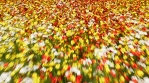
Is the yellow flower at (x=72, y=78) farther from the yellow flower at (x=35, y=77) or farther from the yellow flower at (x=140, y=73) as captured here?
the yellow flower at (x=140, y=73)

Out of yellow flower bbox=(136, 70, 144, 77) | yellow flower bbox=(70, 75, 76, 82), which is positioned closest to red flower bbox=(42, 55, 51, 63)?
yellow flower bbox=(70, 75, 76, 82)

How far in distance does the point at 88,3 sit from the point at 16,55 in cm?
453

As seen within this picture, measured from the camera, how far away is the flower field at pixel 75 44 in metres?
3.34

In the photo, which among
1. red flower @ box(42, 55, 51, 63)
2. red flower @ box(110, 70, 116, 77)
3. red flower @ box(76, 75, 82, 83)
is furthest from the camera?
red flower @ box(42, 55, 51, 63)

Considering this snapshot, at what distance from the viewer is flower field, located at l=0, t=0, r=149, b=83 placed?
3344 mm

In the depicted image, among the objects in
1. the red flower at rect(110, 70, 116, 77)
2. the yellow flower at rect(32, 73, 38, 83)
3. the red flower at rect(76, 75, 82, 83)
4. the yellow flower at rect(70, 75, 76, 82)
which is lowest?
the red flower at rect(110, 70, 116, 77)

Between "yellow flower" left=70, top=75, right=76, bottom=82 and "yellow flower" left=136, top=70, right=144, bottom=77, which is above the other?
"yellow flower" left=70, top=75, right=76, bottom=82

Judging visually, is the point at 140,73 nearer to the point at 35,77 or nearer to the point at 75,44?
the point at 75,44

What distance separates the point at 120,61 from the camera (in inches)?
144

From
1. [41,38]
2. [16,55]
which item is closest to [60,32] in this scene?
[41,38]

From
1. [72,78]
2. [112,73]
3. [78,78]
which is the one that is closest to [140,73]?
[112,73]

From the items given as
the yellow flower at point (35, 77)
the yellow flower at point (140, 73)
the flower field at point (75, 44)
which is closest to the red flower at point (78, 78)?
the flower field at point (75, 44)

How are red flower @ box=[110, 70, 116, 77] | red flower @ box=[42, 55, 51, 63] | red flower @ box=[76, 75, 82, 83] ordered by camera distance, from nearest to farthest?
red flower @ box=[76, 75, 82, 83], red flower @ box=[110, 70, 116, 77], red flower @ box=[42, 55, 51, 63]

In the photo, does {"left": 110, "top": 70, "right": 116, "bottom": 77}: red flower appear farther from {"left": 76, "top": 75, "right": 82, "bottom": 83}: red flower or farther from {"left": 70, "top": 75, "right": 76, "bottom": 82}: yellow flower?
{"left": 70, "top": 75, "right": 76, "bottom": 82}: yellow flower
